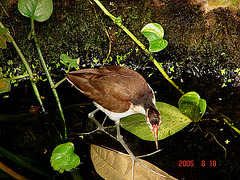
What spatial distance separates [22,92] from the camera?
289 cm

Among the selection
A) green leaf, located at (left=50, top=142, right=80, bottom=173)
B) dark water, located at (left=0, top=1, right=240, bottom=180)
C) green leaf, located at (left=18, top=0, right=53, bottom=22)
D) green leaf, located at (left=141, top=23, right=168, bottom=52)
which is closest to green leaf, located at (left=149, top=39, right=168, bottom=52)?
green leaf, located at (left=141, top=23, right=168, bottom=52)

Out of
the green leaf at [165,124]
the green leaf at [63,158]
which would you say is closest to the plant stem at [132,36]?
the green leaf at [165,124]

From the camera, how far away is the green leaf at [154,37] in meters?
2.47

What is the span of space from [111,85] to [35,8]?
968mm

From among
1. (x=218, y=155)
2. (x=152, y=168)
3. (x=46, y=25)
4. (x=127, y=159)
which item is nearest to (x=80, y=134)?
(x=127, y=159)

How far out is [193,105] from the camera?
2.46m

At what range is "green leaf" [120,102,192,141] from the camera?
2562mm

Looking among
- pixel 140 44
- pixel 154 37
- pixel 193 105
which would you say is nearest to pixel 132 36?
pixel 140 44

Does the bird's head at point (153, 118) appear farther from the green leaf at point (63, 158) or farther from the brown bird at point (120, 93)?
the green leaf at point (63, 158)

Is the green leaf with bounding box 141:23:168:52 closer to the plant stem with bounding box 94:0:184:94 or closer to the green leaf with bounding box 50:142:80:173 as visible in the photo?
the plant stem with bounding box 94:0:184:94

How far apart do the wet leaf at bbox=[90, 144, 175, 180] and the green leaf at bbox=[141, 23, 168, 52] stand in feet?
3.31
